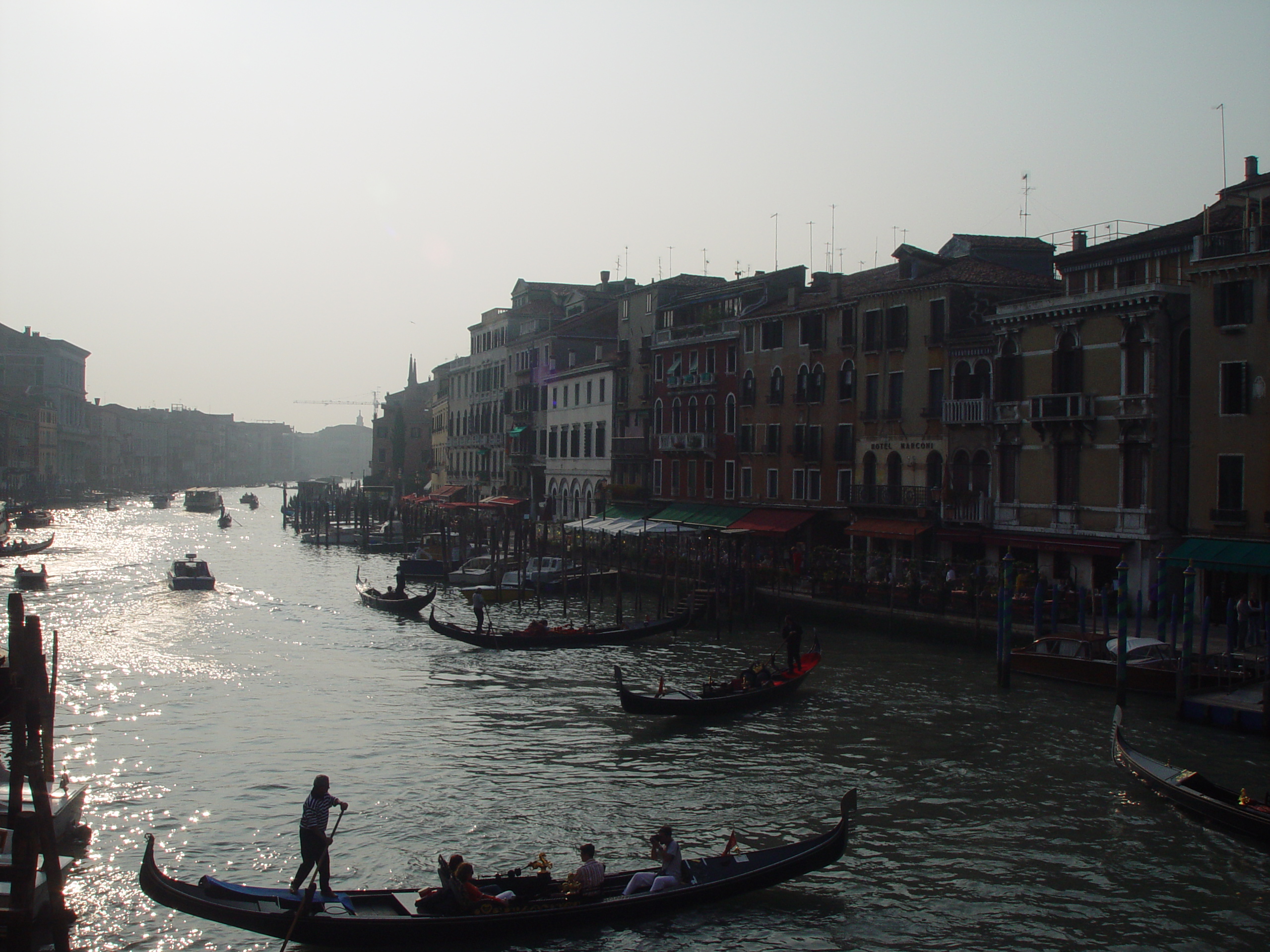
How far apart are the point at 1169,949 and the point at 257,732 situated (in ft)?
53.2

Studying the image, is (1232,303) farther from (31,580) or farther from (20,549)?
(20,549)

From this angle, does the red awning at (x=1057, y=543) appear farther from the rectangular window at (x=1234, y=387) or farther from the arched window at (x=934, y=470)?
the rectangular window at (x=1234, y=387)

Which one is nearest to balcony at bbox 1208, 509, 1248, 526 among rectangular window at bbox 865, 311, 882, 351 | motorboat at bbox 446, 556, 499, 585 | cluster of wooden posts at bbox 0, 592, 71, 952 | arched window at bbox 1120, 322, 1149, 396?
arched window at bbox 1120, 322, 1149, 396

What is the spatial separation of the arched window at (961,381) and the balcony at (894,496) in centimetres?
312

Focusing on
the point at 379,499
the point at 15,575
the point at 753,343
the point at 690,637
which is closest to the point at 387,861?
the point at 690,637

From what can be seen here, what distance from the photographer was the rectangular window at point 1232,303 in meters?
27.7

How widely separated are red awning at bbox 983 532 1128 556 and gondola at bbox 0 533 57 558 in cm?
5208

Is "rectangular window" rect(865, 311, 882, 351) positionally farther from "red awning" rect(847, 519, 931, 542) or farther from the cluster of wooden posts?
the cluster of wooden posts

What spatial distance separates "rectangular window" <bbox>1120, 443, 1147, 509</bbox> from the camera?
30.0 metres

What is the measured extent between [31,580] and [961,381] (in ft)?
122

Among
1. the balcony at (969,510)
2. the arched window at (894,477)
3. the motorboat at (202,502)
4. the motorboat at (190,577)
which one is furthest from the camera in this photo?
the motorboat at (202,502)

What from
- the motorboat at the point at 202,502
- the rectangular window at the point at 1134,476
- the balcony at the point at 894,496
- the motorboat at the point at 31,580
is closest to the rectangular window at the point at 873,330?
the balcony at the point at 894,496

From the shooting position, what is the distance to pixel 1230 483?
28219 millimetres

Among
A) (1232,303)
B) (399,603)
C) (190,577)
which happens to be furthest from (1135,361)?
(190,577)
